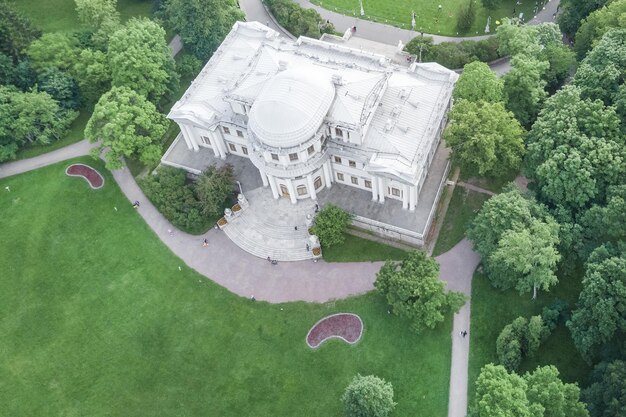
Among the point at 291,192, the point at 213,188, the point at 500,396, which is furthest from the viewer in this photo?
the point at 291,192

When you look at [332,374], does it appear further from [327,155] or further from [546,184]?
[546,184]

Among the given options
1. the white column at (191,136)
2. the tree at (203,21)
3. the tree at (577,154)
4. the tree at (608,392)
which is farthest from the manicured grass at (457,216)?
the tree at (203,21)

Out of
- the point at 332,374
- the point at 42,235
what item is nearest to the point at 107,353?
the point at 42,235

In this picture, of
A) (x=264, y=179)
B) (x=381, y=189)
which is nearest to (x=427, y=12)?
(x=381, y=189)

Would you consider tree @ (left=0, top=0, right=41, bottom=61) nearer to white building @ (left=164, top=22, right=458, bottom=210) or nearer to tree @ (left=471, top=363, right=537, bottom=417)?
white building @ (left=164, top=22, right=458, bottom=210)

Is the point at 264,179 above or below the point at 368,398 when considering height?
above

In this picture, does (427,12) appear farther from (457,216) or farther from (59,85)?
(59,85)
